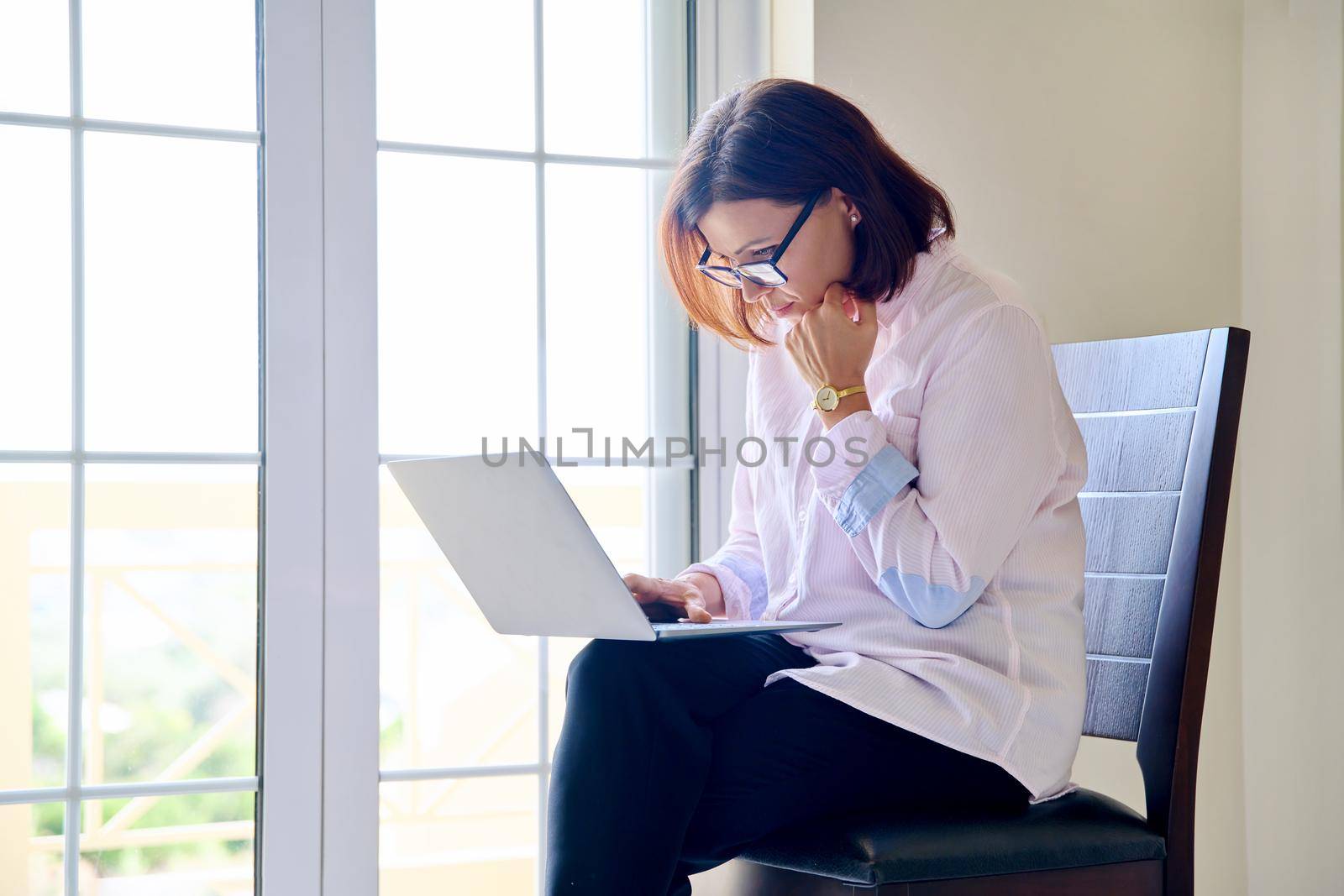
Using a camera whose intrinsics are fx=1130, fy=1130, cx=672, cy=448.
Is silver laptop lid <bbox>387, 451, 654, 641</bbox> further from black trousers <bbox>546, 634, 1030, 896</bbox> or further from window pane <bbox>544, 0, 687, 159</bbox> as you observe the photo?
window pane <bbox>544, 0, 687, 159</bbox>

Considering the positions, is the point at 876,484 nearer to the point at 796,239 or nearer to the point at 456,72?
the point at 796,239

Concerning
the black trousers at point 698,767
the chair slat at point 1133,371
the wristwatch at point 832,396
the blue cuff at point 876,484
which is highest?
the chair slat at point 1133,371

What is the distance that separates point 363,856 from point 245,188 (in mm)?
1034

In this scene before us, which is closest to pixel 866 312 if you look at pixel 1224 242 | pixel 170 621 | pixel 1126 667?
pixel 1126 667

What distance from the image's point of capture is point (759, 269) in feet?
4.26

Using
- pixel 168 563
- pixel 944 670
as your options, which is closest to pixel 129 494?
pixel 168 563

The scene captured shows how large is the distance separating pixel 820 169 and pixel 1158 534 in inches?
22.9

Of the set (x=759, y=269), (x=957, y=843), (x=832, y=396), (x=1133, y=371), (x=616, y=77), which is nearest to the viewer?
(x=957, y=843)

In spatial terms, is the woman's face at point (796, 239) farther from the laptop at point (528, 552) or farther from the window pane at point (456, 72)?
the window pane at point (456, 72)

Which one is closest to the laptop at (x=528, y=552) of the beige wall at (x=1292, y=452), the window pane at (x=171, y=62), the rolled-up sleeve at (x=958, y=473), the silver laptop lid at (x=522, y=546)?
the silver laptop lid at (x=522, y=546)

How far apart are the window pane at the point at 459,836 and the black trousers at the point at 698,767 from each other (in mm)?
742

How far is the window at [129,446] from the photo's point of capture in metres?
1.65

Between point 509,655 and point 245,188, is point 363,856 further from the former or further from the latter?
point 245,188

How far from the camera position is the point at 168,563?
5.55 ft
